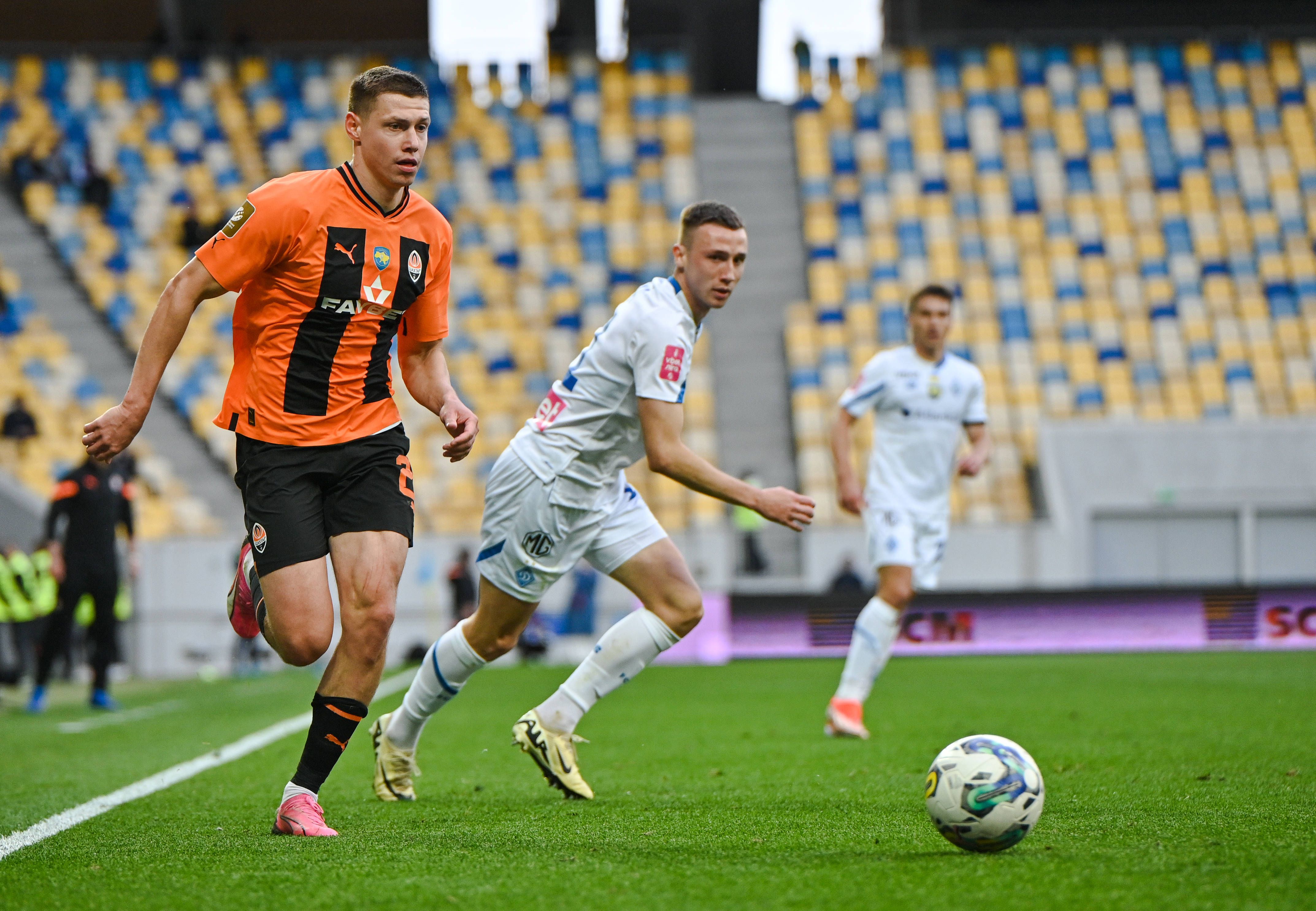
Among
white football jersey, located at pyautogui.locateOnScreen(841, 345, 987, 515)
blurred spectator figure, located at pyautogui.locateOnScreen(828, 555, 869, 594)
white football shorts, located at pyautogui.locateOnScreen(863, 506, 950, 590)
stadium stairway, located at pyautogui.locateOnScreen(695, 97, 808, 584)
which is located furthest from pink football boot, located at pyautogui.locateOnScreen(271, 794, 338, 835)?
stadium stairway, located at pyautogui.locateOnScreen(695, 97, 808, 584)

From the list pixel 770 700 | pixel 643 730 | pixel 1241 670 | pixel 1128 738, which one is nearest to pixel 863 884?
pixel 1128 738

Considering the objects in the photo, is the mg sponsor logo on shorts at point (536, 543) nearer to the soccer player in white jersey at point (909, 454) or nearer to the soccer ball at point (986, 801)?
the soccer ball at point (986, 801)

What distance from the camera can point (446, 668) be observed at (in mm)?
5406

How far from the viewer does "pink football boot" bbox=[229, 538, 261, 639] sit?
4.66 m

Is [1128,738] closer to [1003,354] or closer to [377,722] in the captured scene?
[377,722]

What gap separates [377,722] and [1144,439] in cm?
1448

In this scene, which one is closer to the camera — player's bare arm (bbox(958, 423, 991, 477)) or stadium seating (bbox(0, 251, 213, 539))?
player's bare arm (bbox(958, 423, 991, 477))

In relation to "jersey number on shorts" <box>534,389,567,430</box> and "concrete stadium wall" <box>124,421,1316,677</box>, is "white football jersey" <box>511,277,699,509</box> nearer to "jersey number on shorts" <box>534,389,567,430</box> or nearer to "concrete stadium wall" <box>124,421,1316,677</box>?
"jersey number on shorts" <box>534,389,567,430</box>

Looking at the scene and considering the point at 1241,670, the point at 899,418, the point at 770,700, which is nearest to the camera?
the point at 899,418

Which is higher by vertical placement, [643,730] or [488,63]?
[488,63]

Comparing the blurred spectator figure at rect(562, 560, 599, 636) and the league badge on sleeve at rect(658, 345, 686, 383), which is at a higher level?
the league badge on sleeve at rect(658, 345, 686, 383)

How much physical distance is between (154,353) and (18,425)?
15583 mm

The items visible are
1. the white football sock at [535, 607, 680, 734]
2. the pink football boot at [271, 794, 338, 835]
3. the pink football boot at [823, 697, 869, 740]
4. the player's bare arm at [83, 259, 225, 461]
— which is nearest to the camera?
the player's bare arm at [83, 259, 225, 461]

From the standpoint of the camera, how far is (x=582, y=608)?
57.3 ft
